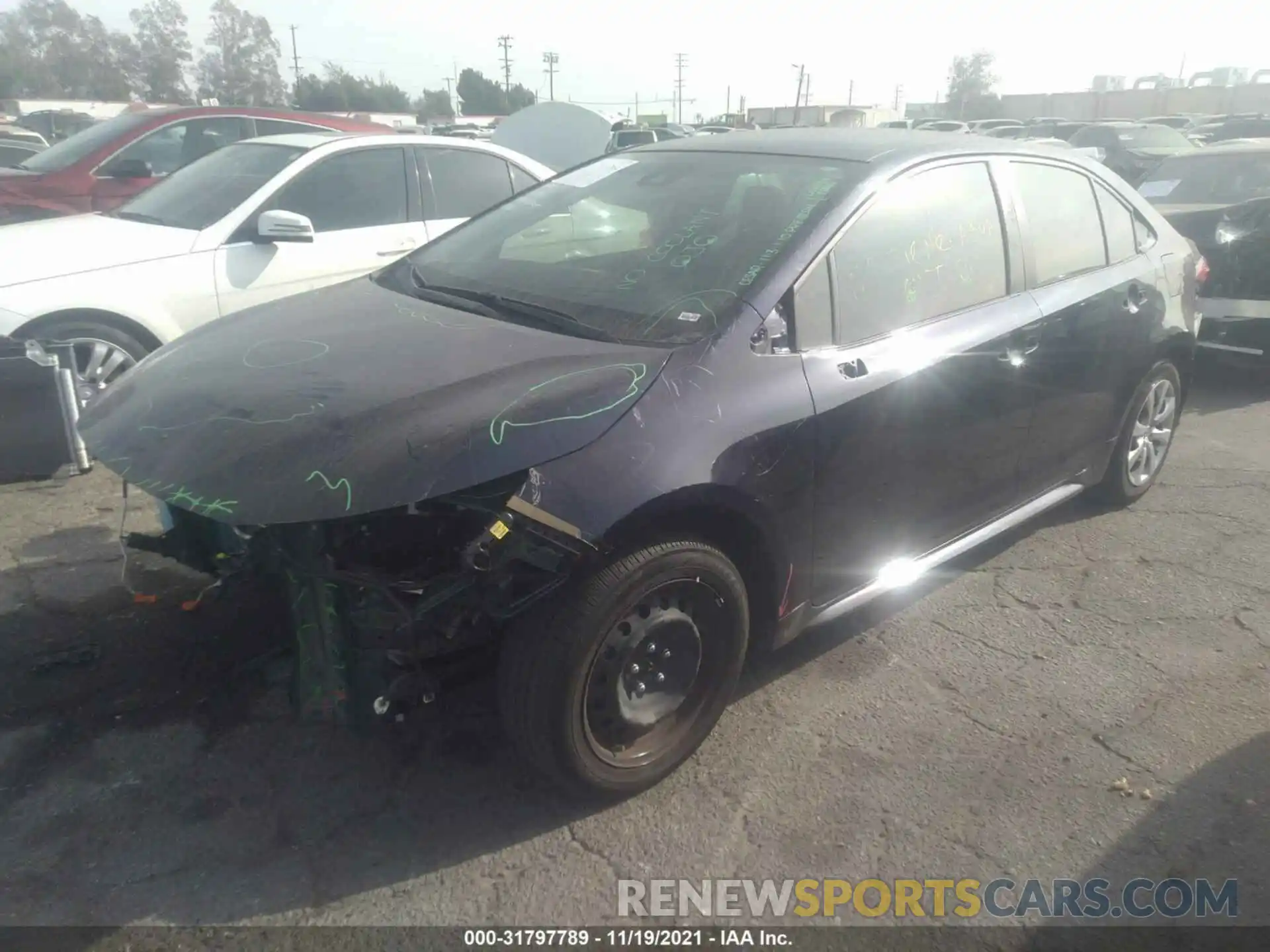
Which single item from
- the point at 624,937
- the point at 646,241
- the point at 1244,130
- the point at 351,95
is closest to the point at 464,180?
the point at 646,241

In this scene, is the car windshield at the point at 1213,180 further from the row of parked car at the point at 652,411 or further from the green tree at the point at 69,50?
the green tree at the point at 69,50

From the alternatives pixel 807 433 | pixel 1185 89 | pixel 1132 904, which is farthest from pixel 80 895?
pixel 1185 89

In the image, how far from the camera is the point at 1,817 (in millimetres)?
2445

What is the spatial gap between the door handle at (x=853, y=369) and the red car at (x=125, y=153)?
5.09 metres

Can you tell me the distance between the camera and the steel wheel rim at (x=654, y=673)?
2.41 metres

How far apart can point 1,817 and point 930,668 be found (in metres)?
2.82

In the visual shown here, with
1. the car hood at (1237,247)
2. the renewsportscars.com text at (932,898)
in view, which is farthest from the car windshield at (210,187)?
the car hood at (1237,247)

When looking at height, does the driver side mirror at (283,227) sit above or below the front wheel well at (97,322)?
above

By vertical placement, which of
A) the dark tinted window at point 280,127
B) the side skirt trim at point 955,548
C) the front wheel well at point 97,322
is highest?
the dark tinted window at point 280,127

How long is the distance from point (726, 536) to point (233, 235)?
147 inches

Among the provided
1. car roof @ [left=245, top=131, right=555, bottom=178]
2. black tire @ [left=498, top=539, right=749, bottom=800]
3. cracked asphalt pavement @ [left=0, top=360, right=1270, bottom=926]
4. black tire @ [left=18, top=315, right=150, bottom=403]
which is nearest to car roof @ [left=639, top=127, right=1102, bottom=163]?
black tire @ [left=498, top=539, right=749, bottom=800]

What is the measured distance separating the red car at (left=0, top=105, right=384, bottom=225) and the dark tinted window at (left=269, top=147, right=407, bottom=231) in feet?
4.08

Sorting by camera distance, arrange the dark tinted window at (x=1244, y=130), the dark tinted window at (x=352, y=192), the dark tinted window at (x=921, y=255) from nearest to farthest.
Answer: the dark tinted window at (x=921, y=255) → the dark tinted window at (x=352, y=192) → the dark tinted window at (x=1244, y=130)

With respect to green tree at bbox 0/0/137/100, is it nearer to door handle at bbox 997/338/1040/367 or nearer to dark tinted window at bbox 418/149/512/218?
dark tinted window at bbox 418/149/512/218
